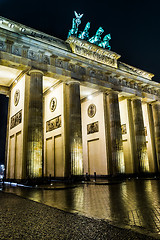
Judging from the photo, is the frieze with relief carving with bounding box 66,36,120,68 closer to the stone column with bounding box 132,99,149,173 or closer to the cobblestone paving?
the stone column with bounding box 132,99,149,173

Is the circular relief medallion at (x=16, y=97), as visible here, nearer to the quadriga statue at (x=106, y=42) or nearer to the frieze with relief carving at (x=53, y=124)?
the frieze with relief carving at (x=53, y=124)

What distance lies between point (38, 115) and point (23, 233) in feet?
44.2

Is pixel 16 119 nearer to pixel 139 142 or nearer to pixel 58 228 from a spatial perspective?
pixel 139 142

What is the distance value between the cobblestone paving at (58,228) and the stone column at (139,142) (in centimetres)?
2012

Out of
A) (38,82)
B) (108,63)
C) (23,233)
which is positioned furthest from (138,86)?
(23,233)

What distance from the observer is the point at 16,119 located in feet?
66.0

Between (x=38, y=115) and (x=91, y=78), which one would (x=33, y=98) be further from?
(x=91, y=78)

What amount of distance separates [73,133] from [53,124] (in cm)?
433

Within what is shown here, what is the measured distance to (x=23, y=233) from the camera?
381 cm

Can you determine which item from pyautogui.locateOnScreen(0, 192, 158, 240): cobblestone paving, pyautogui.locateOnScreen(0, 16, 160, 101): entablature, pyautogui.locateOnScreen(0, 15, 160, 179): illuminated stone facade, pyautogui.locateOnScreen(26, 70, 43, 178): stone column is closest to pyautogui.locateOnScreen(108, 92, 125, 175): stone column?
pyautogui.locateOnScreen(0, 15, 160, 179): illuminated stone facade

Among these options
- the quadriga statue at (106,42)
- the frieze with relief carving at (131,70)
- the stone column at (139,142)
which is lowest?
the stone column at (139,142)

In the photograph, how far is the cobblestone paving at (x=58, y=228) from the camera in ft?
11.7

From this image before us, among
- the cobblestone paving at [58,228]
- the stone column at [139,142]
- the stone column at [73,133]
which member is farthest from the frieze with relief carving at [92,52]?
the cobblestone paving at [58,228]

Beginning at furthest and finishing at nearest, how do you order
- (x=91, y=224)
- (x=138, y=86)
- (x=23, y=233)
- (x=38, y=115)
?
(x=138, y=86) < (x=38, y=115) < (x=91, y=224) < (x=23, y=233)
